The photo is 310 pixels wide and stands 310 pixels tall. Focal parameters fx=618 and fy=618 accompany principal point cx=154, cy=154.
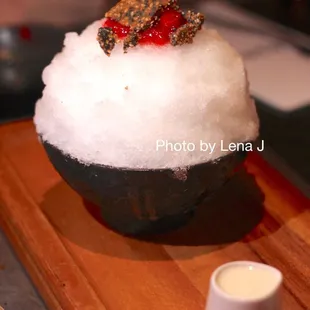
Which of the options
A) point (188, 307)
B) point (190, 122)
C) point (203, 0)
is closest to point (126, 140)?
point (190, 122)

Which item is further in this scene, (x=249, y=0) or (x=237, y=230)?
(x=249, y=0)

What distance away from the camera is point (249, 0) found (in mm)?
1696

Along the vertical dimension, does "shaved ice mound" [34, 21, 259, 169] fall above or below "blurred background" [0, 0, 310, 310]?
above

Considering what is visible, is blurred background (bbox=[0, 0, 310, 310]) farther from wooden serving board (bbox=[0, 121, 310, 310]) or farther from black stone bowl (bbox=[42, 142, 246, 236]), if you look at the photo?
black stone bowl (bbox=[42, 142, 246, 236])

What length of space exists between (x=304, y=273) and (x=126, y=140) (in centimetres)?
27

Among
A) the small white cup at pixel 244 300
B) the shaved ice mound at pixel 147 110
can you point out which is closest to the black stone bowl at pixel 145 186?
the shaved ice mound at pixel 147 110

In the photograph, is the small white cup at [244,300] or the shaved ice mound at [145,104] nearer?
the small white cup at [244,300]

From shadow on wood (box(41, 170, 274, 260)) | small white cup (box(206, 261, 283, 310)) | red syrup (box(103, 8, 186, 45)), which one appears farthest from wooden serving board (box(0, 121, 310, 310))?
red syrup (box(103, 8, 186, 45))

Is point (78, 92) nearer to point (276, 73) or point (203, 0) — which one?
point (276, 73)

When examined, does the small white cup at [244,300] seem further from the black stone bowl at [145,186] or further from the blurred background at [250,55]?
the blurred background at [250,55]

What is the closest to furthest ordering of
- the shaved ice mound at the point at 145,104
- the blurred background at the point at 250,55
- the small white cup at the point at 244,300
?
1. the small white cup at the point at 244,300
2. the shaved ice mound at the point at 145,104
3. the blurred background at the point at 250,55

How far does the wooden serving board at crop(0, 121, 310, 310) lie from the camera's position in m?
0.69

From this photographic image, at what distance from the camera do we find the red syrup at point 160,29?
69 cm

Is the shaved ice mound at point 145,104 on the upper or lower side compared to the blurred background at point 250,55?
upper
